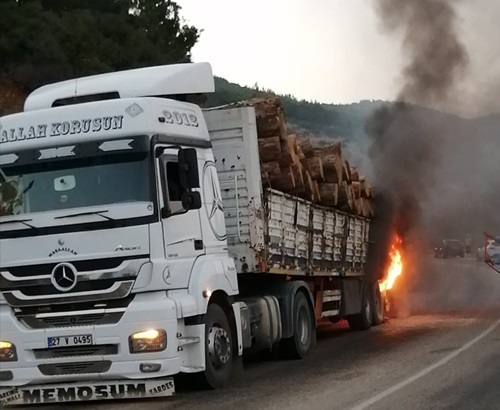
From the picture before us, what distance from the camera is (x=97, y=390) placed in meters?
9.56

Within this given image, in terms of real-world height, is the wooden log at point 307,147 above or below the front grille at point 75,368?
above

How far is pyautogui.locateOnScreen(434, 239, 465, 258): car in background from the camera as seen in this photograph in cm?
5987

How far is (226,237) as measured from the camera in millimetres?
11484

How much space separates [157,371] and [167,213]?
1635mm

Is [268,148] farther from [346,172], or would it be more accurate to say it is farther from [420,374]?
[346,172]

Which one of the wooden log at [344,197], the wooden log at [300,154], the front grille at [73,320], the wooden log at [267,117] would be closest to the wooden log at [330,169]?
the wooden log at [344,197]

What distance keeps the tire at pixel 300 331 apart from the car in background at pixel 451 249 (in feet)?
151

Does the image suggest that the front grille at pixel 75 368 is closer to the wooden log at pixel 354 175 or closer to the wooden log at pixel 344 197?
the wooden log at pixel 344 197

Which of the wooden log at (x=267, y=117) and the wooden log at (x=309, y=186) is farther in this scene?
the wooden log at (x=309, y=186)

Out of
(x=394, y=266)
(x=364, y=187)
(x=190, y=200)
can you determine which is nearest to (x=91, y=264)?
(x=190, y=200)

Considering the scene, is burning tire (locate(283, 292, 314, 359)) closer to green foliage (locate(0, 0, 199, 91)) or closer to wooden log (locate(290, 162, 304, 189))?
wooden log (locate(290, 162, 304, 189))

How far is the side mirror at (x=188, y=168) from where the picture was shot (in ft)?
32.1

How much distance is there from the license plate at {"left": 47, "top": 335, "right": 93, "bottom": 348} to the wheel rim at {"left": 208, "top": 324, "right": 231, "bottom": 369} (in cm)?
146

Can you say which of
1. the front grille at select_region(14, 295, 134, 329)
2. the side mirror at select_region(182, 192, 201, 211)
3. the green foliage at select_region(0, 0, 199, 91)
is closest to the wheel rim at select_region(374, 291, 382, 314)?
the side mirror at select_region(182, 192, 201, 211)
